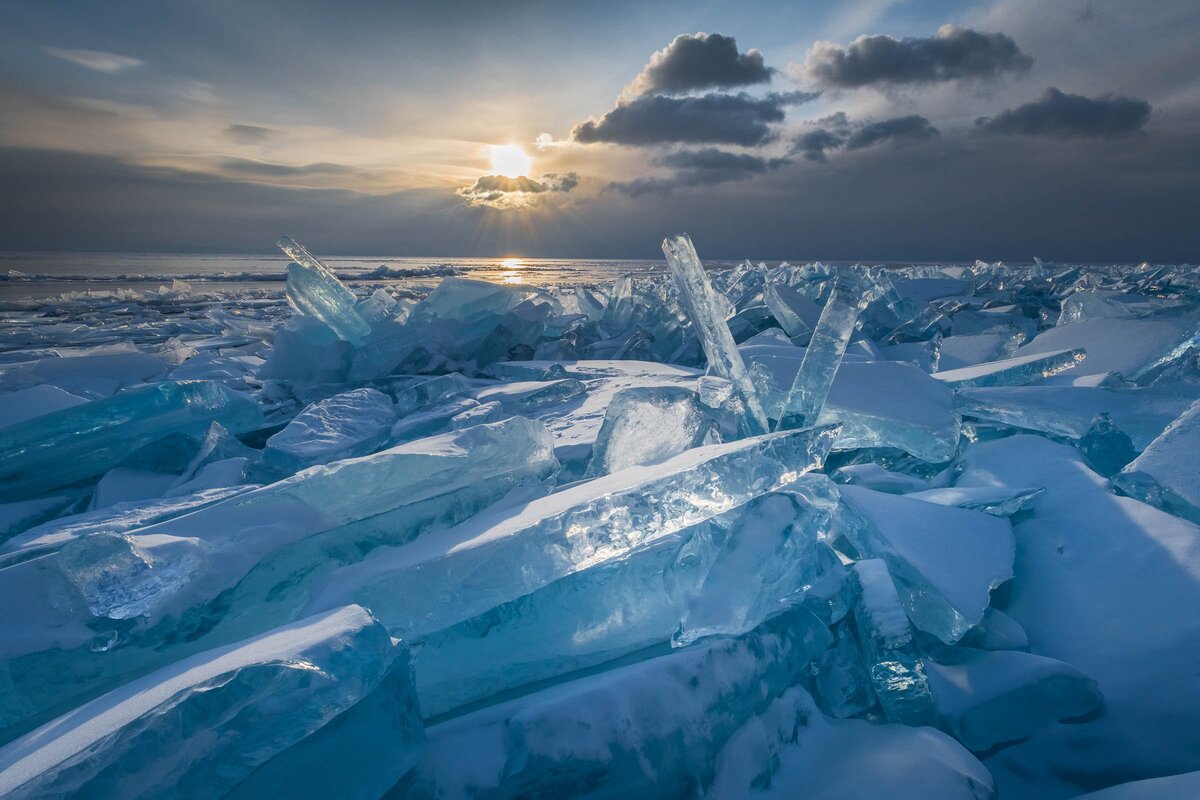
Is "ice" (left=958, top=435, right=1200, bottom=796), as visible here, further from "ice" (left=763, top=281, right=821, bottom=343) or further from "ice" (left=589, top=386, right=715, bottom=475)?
"ice" (left=763, top=281, right=821, bottom=343)

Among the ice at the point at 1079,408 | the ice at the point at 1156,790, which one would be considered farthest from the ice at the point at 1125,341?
the ice at the point at 1156,790

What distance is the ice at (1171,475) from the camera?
1.14m

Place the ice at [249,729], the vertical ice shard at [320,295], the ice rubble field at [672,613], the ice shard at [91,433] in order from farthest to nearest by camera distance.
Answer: the vertical ice shard at [320,295] < the ice shard at [91,433] < the ice rubble field at [672,613] < the ice at [249,729]

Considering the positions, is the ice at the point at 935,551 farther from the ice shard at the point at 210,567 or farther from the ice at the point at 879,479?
the ice shard at the point at 210,567

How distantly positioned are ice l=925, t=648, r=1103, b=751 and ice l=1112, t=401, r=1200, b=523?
556 millimetres

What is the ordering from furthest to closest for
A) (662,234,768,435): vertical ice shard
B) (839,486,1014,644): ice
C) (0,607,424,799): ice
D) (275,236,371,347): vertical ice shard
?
(275,236,371,347): vertical ice shard → (662,234,768,435): vertical ice shard → (839,486,1014,644): ice → (0,607,424,799): ice

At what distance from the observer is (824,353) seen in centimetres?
154

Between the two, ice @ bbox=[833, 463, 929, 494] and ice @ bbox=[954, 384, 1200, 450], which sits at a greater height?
ice @ bbox=[954, 384, 1200, 450]

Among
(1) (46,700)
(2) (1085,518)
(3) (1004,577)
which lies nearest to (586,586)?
(3) (1004,577)

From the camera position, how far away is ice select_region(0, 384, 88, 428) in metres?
2.05

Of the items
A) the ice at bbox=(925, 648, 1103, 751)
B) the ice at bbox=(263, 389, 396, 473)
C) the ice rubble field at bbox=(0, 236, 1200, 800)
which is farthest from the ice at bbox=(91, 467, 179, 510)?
the ice at bbox=(925, 648, 1103, 751)

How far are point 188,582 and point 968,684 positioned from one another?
1.31 m

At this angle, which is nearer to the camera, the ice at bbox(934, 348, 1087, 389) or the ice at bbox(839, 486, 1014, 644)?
the ice at bbox(839, 486, 1014, 644)

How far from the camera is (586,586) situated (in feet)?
3.27
